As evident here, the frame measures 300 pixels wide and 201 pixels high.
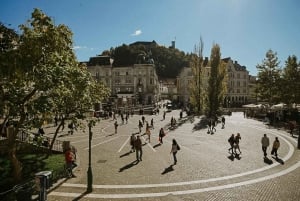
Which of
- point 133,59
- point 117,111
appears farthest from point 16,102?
point 133,59

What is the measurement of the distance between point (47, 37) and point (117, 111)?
50.0m

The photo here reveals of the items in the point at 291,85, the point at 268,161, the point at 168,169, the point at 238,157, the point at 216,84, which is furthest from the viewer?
the point at 216,84

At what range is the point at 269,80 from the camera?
53.8 metres

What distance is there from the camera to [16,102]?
524 inches

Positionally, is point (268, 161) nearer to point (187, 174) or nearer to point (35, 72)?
point (187, 174)

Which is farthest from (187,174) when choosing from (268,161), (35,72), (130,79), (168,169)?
(130,79)

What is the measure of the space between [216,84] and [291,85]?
12.7 meters

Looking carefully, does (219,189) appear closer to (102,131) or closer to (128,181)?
(128,181)

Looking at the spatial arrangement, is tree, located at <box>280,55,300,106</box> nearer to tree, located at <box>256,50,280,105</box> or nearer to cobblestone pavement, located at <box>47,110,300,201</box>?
tree, located at <box>256,50,280,105</box>

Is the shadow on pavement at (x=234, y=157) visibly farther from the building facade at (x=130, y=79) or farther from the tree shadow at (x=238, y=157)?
the building facade at (x=130, y=79)

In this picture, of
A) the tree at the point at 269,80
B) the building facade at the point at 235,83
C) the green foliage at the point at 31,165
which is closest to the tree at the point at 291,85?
the tree at the point at 269,80

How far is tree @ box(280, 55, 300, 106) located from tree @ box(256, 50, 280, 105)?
4.66 feet

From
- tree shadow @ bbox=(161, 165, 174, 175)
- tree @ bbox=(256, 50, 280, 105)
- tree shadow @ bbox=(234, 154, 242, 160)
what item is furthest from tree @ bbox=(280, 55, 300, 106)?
tree shadow @ bbox=(161, 165, 174, 175)

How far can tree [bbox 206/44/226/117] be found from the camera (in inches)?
2115
